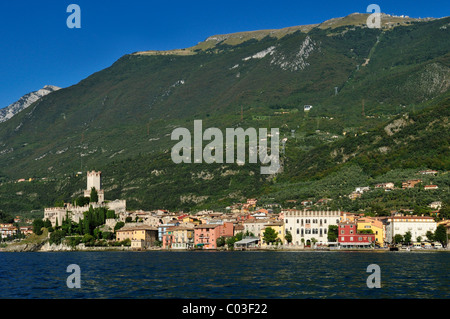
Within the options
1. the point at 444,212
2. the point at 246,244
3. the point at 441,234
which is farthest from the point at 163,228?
the point at 441,234

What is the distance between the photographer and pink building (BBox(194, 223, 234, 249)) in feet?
504

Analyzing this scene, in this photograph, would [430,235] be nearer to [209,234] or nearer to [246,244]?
[246,244]

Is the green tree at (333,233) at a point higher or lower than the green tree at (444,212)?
lower

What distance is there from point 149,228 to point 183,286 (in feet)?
339

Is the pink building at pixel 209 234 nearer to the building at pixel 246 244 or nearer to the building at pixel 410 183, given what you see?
the building at pixel 246 244

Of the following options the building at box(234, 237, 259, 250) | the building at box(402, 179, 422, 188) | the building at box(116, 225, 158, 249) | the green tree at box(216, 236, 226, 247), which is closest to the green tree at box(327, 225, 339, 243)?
the building at box(234, 237, 259, 250)

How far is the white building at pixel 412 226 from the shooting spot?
456ft

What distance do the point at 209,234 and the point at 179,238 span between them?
30.5 feet

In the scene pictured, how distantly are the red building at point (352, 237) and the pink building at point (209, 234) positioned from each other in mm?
29020

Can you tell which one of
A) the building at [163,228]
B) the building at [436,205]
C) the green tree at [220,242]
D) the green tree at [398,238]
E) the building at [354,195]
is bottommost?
the green tree at [220,242]

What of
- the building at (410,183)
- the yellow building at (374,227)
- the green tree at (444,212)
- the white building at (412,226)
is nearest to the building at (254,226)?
the yellow building at (374,227)

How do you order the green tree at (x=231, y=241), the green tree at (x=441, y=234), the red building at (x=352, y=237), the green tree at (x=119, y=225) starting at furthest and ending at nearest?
the green tree at (x=119, y=225) < the green tree at (x=231, y=241) < the red building at (x=352, y=237) < the green tree at (x=441, y=234)

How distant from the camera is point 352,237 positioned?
455ft

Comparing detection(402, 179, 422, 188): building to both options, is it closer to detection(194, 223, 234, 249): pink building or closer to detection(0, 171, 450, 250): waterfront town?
detection(0, 171, 450, 250): waterfront town
